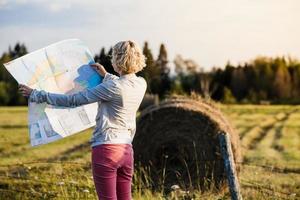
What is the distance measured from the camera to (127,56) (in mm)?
4195

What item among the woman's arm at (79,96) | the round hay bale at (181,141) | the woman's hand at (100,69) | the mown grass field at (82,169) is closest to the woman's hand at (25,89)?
the woman's arm at (79,96)

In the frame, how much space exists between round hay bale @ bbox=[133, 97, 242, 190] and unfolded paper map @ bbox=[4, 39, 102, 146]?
3863 mm

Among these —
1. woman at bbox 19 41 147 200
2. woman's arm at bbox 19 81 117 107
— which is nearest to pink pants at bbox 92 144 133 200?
woman at bbox 19 41 147 200

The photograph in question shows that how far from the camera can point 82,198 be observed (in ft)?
21.6

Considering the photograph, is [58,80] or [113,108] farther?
[58,80]

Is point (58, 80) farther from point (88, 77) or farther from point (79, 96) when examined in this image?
point (79, 96)

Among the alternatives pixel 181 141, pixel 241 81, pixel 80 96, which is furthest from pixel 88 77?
pixel 241 81

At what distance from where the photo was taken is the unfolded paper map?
179 inches

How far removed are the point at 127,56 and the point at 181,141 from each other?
→ 4.95m

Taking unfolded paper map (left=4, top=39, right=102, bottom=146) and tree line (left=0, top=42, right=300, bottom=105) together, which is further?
tree line (left=0, top=42, right=300, bottom=105)

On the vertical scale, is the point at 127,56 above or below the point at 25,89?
above

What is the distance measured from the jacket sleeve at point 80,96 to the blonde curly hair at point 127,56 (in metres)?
0.13

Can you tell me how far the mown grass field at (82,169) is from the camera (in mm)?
6875

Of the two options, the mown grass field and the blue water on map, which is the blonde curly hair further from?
the mown grass field
